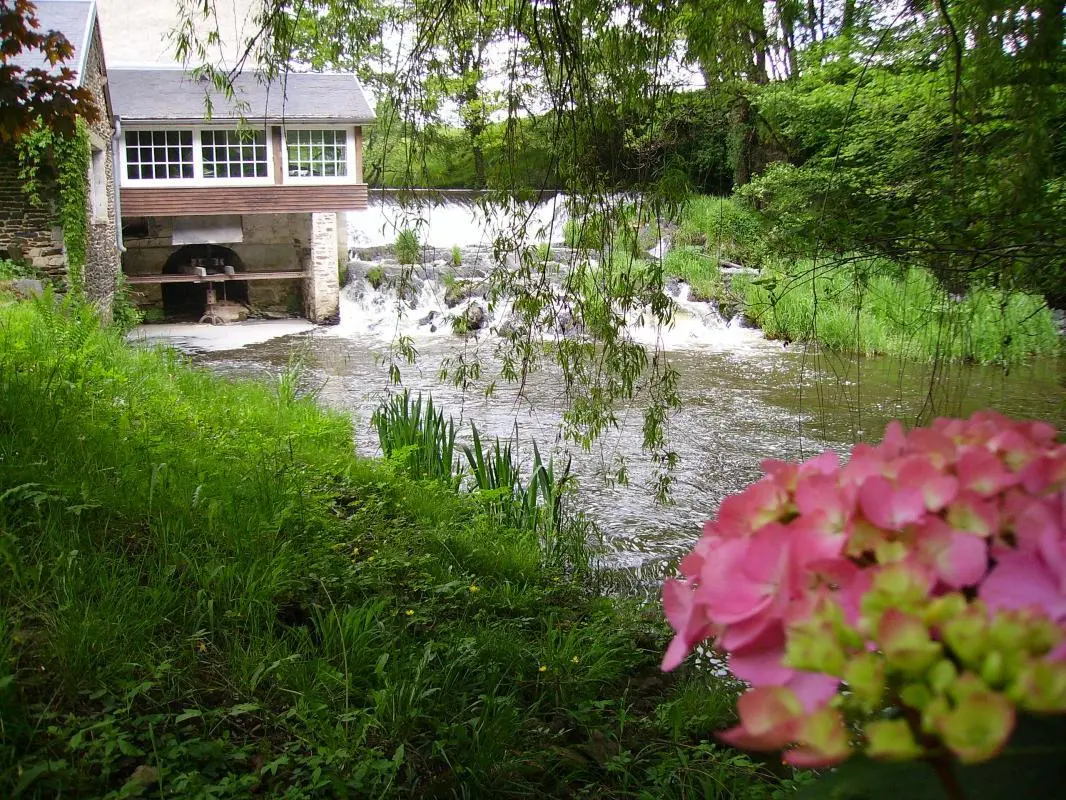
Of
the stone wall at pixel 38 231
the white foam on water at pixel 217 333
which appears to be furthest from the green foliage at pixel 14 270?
the white foam on water at pixel 217 333

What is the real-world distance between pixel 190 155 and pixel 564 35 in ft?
45.8

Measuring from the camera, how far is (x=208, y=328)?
14922 mm

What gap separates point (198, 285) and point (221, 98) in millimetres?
3663

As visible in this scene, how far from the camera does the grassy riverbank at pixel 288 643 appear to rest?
6.75 ft

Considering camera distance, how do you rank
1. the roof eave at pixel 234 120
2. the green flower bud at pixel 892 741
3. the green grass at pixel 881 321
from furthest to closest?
1. the roof eave at pixel 234 120
2. the green grass at pixel 881 321
3. the green flower bud at pixel 892 741

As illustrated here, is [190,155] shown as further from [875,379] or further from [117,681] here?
[117,681]

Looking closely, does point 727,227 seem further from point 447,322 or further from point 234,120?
point 234,120

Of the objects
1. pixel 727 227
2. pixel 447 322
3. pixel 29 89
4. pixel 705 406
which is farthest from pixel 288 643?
pixel 727 227

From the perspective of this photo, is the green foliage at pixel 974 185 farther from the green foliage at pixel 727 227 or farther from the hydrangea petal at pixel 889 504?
the green foliage at pixel 727 227

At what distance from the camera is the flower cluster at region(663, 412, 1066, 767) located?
48 cm

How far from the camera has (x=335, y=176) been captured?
15.5 meters

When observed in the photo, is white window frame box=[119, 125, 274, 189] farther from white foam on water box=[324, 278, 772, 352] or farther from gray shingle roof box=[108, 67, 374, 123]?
white foam on water box=[324, 278, 772, 352]

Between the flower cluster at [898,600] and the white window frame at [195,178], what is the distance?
15691mm

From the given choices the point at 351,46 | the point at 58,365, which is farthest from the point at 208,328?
the point at 351,46
